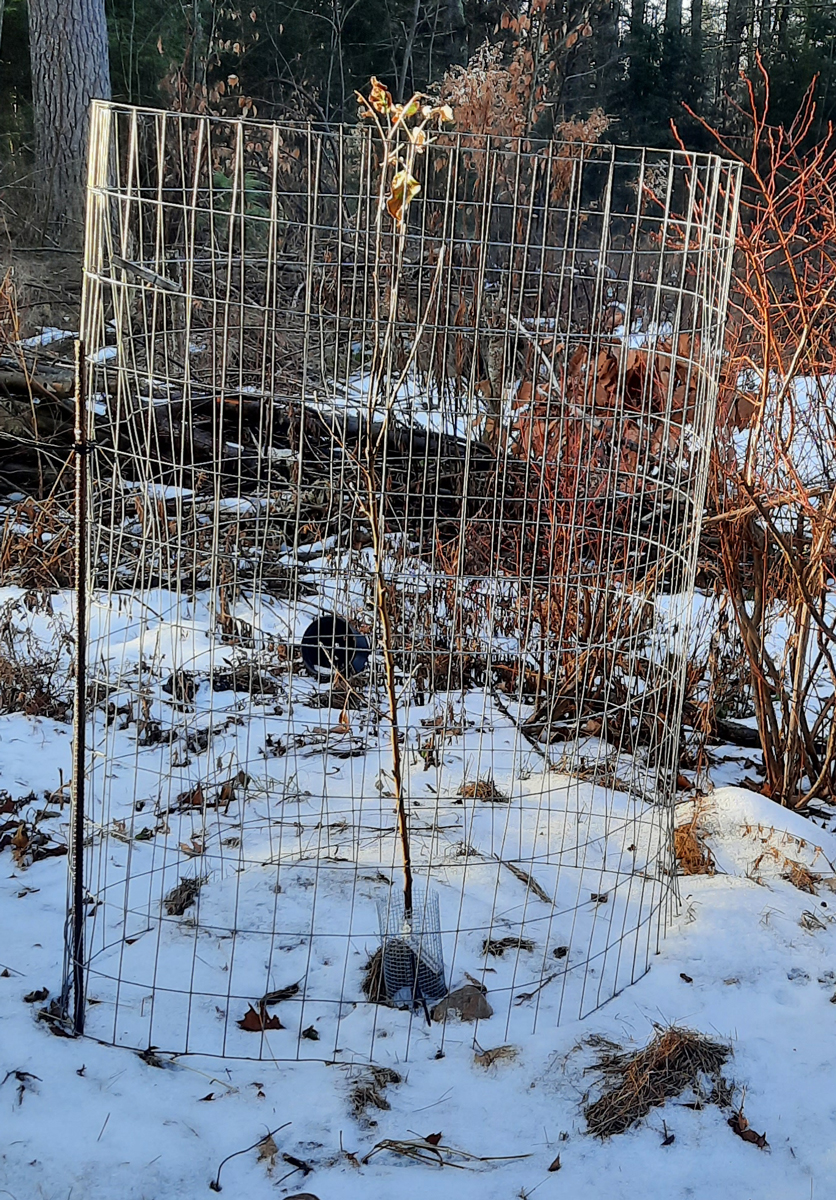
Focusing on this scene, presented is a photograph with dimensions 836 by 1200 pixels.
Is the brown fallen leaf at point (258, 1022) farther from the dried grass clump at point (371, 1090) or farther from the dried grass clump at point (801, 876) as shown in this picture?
the dried grass clump at point (801, 876)

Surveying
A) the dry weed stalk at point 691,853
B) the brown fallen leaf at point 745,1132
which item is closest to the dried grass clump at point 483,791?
the dry weed stalk at point 691,853

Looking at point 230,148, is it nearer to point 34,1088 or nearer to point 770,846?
point 770,846

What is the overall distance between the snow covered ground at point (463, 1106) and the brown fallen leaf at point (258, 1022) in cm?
10

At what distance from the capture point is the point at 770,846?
10.8ft

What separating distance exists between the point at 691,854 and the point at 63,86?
743 centimetres

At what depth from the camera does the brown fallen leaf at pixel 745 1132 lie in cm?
228

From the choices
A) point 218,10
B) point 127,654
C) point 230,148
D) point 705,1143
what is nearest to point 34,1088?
point 705,1143

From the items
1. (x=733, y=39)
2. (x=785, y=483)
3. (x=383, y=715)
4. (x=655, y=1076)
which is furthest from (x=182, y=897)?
(x=733, y=39)

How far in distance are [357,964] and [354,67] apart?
502 inches

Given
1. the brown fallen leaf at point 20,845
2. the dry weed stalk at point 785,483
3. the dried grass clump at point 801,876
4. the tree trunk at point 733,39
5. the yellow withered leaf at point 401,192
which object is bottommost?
the brown fallen leaf at point 20,845

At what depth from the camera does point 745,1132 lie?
7.55ft

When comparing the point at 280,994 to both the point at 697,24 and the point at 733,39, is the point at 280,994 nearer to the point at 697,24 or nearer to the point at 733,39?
the point at 733,39

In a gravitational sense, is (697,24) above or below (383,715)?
above

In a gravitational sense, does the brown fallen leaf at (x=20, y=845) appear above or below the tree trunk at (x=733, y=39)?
below
